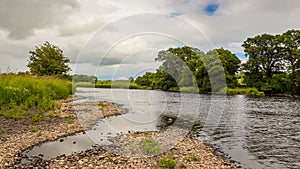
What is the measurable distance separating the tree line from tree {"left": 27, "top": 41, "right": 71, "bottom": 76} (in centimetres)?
2412

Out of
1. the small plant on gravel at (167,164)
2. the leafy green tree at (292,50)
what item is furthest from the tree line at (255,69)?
the small plant on gravel at (167,164)

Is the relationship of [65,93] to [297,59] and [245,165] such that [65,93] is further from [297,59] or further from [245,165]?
[297,59]

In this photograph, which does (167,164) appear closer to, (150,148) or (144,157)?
(144,157)

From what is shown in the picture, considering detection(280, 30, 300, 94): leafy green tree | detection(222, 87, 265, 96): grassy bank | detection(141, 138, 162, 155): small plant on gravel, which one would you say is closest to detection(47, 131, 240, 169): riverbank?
detection(141, 138, 162, 155): small plant on gravel

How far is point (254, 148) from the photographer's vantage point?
13312 mm

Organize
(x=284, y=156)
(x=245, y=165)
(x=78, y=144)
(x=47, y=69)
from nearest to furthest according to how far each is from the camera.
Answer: (x=245, y=165) → (x=284, y=156) → (x=78, y=144) → (x=47, y=69)

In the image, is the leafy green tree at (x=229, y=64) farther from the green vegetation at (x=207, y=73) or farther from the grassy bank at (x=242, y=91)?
the grassy bank at (x=242, y=91)

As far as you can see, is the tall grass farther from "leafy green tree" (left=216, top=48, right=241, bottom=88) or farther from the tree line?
"leafy green tree" (left=216, top=48, right=241, bottom=88)

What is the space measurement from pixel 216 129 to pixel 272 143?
4.66 meters

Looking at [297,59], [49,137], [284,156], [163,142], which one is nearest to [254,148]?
[284,156]

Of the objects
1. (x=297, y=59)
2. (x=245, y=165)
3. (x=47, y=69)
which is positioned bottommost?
(x=245, y=165)

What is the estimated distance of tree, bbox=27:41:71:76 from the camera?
48.3 metres

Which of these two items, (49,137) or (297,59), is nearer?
(49,137)

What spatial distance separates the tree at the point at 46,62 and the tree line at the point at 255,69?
24118mm
